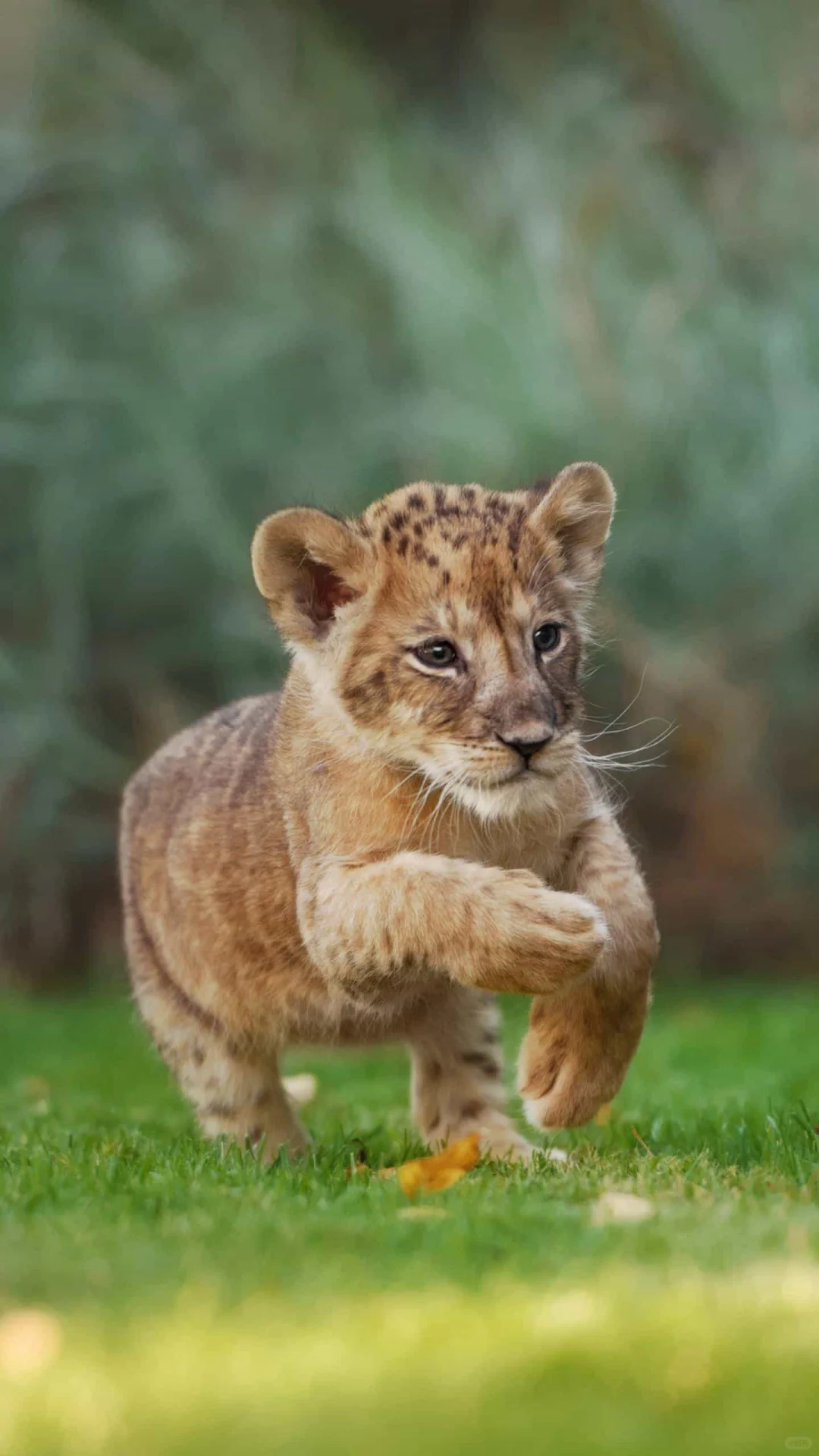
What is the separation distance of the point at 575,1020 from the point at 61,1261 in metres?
1.60

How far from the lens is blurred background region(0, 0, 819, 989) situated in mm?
10594

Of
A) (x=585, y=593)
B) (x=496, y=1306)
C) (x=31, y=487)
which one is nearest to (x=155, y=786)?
(x=585, y=593)

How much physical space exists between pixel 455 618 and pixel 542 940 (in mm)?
814

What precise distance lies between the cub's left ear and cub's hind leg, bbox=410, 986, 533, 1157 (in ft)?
3.90

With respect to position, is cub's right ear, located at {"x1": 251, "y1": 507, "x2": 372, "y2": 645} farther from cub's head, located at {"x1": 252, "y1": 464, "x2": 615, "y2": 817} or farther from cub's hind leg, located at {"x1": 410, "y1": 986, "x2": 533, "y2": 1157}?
cub's hind leg, located at {"x1": 410, "y1": 986, "x2": 533, "y2": 1157}

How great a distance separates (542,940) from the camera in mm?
4176

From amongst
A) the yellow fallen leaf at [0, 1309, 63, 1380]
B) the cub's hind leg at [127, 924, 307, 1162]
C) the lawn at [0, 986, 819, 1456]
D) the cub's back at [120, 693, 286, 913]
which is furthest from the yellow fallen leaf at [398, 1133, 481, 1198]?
the yellow fallen leaf at [0, 1309, 63, 1380]

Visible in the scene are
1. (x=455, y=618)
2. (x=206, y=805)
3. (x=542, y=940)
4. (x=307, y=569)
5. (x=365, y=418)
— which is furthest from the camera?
(x=365, y=418)

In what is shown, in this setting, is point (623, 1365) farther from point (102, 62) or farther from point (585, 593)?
point (102, 62)

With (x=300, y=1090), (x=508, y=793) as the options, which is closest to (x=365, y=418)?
(x=300, y=1090)

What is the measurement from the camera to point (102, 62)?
11.9 metres

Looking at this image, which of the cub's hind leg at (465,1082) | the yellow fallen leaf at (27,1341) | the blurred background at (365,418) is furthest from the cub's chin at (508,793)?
the blurred background at (365,418)

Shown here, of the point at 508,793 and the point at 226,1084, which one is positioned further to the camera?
the point at 226,1084

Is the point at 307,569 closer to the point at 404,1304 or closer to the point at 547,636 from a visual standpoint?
the point at 547,636
